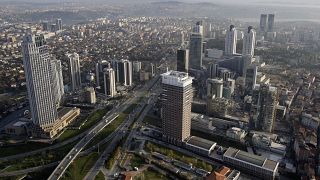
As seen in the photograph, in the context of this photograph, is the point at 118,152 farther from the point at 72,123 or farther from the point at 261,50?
A: the point at 261,50

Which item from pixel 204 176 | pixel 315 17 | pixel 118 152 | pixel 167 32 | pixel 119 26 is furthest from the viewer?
pixel 315 17

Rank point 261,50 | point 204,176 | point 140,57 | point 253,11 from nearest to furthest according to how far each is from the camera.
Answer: point 204,176 → point 140,57 → point 261,50 → point 253,11

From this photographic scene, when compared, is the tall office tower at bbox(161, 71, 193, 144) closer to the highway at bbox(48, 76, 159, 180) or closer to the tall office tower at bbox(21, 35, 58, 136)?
the highway at bbox(48, 76, 159, 180)

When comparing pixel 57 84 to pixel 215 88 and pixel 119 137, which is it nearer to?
pixel 119 137

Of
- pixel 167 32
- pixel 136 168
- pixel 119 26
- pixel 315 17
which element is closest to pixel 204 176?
pixel 136 168

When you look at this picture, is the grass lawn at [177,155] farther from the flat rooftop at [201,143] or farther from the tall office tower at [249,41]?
the tall office tower at [249,41]

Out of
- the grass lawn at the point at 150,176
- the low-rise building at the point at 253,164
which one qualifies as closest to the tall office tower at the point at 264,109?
the low-rise building at the point at 253,164
